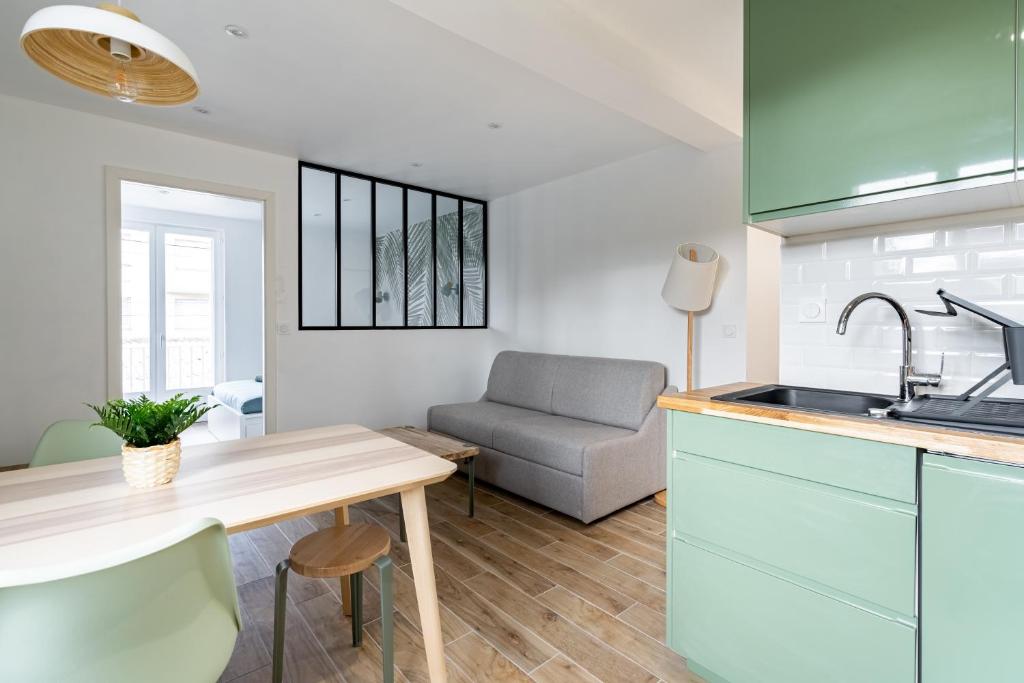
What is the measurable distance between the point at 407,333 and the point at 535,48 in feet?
10.4

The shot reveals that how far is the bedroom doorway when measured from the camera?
5598 mm

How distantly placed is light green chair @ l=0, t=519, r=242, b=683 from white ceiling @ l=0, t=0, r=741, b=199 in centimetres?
184

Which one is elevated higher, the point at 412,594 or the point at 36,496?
the point at 36,496

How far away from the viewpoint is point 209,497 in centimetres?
117

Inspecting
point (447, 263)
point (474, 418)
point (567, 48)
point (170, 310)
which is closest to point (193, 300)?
point (170, 310)

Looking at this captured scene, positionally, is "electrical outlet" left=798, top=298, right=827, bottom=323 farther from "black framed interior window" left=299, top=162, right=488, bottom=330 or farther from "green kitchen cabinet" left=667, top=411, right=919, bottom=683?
"black framed interior window" left=299, top=162, right=488, bottom=330

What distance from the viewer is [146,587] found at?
2.73ft

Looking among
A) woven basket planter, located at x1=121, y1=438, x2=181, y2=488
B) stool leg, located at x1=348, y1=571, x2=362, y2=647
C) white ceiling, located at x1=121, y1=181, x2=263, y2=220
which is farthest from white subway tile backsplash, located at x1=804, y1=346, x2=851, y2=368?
white ceiling, located at x1=121, y1=181, x2=263, y2=220

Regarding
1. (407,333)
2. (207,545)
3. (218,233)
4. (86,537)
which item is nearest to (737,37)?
(207,545)

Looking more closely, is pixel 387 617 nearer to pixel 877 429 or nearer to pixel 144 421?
pixel 144 421

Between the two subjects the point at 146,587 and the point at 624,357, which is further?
the point at 624,357

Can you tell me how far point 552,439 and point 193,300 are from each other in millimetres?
5368

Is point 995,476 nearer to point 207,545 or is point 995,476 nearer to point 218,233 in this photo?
point 207,545

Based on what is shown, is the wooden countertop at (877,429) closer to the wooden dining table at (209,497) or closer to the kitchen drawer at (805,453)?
the kitchen drawer at (805,453)
